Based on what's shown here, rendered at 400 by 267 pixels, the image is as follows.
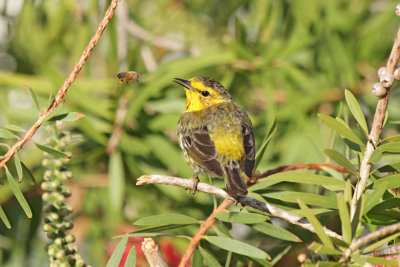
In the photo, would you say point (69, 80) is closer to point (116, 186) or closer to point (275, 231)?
point (275, 231)

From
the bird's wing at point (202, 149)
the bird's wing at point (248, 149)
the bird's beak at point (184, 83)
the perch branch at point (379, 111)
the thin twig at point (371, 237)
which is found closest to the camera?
the thin twig at point (371, 237)

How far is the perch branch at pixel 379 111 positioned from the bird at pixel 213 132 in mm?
467

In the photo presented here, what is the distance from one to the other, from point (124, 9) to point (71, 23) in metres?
0.32

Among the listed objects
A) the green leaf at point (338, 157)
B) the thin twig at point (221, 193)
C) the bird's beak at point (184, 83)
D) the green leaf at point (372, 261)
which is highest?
the bird's beak at point (184, 83)

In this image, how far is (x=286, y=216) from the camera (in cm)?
A: 116

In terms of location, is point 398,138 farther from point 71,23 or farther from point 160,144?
point 71,23

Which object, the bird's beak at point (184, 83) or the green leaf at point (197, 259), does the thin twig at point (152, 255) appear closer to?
the green leaf at point (197, 259)

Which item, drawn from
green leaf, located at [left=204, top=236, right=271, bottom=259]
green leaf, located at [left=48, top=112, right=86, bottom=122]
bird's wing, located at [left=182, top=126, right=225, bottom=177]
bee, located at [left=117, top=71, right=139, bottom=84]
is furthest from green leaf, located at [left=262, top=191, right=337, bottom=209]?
bee, located at [left=117, top=71, right=139, bottom=84]

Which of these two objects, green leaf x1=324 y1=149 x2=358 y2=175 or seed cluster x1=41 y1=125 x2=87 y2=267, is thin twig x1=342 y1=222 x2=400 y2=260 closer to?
green leaf x1=324 y1=149 x2=358 y2=175

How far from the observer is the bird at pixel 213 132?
1875mm

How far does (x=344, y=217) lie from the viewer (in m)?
0.96

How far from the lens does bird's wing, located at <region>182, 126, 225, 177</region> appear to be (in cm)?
184

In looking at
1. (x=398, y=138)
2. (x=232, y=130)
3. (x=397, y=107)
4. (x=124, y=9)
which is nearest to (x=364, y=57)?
(x=397, y=107)

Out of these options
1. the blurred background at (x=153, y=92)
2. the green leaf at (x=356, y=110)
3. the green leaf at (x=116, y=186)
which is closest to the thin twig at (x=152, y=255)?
the green leaf at (x=356, y=110)
